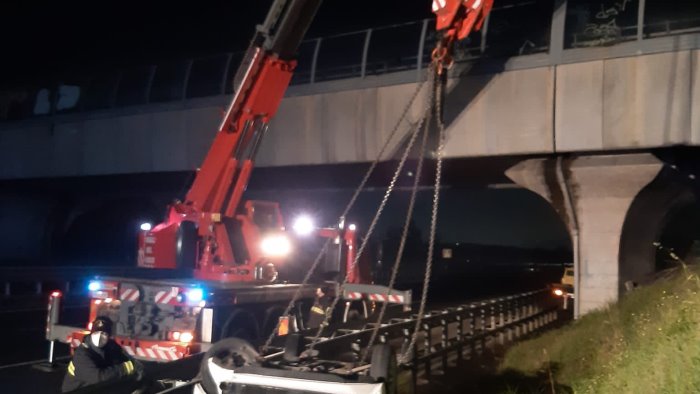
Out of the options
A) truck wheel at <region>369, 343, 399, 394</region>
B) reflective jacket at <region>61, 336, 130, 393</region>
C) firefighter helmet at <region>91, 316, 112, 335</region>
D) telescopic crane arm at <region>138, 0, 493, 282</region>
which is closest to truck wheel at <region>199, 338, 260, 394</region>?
reflective jacket at <region>61, 336, 130, 393</region>

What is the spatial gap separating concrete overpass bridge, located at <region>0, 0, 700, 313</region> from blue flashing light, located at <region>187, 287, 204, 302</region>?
7.80 meters

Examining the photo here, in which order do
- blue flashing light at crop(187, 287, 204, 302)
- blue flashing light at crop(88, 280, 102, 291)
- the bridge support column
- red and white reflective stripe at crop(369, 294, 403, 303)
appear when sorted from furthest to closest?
the bridge support column
red and white reflective stripe at crop(369, 294, 403, 303)
blue flashing light at crop(88, 280, 102, 291)
blue flashing light at crop(187, 287, 204, 302)

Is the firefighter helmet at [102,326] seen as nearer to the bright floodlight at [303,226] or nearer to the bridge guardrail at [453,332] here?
the bridge guardrail at [453,332]

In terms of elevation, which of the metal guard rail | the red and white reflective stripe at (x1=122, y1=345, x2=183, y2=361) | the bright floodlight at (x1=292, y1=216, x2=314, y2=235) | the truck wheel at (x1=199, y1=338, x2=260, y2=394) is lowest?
the red and white reflective stripe at (x1=122, y1=345, x2=183, y2=361)

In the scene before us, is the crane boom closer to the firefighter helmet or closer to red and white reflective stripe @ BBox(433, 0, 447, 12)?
red and white reflective stripe @ BBox(433, 0, 447, 12)

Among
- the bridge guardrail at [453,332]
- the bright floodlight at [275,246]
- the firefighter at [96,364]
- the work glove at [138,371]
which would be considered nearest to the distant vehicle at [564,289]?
the bridge guardrail at [453,332]

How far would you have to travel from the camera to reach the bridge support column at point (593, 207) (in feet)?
50.4

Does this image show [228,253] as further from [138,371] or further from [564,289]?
[564,289]

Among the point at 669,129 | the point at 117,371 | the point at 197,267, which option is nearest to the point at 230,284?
the point at 197,267

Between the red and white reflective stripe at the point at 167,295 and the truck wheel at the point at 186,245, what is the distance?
2.00m

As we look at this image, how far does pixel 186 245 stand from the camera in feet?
40.2

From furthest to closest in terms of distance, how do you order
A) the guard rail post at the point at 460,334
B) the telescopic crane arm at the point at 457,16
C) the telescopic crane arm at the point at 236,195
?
the telescopic crane arm at the point at 236,195 → the guard rail post at the point at 460,334 → the telescopic crane arm at the point at 457,16

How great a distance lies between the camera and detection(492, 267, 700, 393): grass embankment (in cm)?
581

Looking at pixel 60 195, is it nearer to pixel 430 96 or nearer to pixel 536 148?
pixel 536 148
